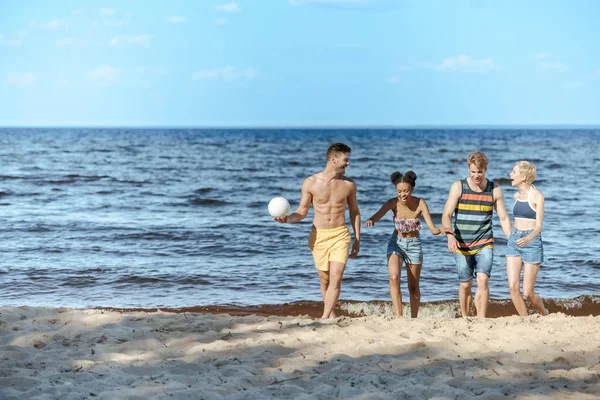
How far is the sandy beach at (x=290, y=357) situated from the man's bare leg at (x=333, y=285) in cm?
22

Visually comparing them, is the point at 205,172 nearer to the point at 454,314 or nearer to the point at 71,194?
the point at 71,194

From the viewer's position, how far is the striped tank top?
677cm

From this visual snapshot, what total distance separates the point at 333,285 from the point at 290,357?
1.46 m

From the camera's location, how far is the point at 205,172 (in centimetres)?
3012

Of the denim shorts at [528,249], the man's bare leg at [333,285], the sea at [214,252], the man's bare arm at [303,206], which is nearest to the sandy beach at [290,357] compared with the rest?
the man's bare leg at [333,285]

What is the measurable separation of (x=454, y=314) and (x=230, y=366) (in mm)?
4351

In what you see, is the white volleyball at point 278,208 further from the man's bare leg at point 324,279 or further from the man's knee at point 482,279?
the man's knee at point 482,279

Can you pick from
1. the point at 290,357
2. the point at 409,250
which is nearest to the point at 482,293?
the point at 409,250

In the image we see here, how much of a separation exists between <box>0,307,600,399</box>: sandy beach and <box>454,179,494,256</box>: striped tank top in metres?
0.79

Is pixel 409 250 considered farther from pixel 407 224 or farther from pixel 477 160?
pixel 477 160

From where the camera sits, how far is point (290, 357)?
5332mm

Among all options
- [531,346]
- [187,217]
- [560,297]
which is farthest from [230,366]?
[187,217]

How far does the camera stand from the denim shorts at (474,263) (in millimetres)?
6766

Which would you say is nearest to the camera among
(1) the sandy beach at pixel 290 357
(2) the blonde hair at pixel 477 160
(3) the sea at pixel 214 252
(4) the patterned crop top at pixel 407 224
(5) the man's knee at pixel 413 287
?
(1) the sandy beach at pixel 290 357
